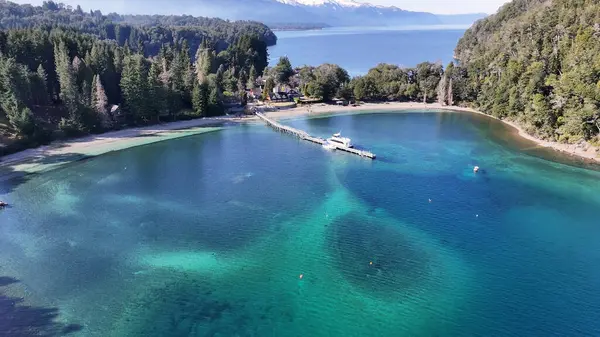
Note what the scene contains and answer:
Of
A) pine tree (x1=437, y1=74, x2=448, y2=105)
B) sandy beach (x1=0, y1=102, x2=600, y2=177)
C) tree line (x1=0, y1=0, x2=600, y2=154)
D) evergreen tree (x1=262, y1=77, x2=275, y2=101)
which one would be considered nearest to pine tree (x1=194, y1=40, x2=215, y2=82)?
tree line (x1=0, y1=0, x2=600, y2=154)

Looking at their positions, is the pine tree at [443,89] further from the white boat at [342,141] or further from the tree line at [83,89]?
the tree line at [83,89]

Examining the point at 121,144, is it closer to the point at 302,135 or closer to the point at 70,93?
the point at 70,93

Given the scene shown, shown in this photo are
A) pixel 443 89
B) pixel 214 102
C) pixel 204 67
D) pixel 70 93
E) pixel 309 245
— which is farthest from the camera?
pixel 443 89

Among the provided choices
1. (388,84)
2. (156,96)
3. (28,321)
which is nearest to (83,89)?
(156,96)

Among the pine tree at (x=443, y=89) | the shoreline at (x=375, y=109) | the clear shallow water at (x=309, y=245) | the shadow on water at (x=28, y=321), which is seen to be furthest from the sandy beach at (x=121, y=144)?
the shadow on water at (x=28, y=321)

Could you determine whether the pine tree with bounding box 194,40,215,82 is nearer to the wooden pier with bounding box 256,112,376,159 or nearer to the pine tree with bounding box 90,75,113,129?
the wooden pier with bounding box 256,112,376,159
